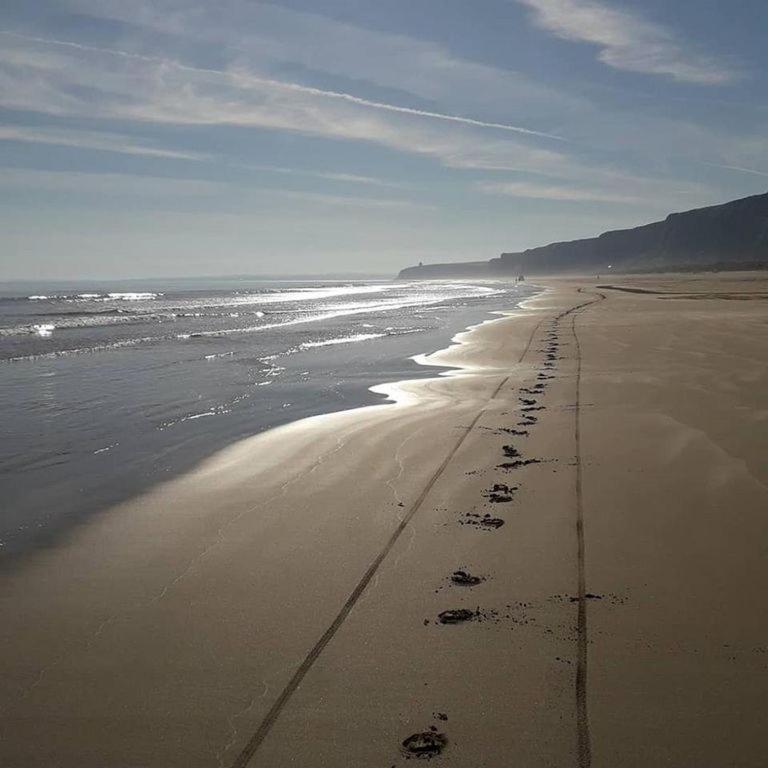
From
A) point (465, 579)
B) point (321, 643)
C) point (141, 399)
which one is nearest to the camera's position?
point (321, 643)

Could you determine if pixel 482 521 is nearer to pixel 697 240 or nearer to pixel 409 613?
pixel 409 613

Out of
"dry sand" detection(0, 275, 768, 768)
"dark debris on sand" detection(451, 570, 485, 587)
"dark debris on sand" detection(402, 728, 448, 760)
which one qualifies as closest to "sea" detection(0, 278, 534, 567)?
"dry sand" detection(0, 275, 768, 768)

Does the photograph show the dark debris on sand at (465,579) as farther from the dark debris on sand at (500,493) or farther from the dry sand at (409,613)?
the dark debris on sand at (500,493)

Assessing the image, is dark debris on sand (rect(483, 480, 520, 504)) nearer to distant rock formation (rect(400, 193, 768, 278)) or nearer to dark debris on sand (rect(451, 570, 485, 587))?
dark debris on sand (rect(451, 570, 485, 587))

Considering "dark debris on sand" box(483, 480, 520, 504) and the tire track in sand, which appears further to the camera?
"dark debris on sand" box(483, 480, 520, 504)

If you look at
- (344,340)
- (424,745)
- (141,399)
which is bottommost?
(424,745)

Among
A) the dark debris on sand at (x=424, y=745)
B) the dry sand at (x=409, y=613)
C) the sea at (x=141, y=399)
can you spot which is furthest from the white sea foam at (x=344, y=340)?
the dark debris on sand at (x=424, y=745)

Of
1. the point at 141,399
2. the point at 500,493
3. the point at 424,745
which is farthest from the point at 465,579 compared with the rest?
the point at 141,399

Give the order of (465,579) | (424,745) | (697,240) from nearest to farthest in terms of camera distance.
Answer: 1. (424,745)
2. (465,579)
3. (697,240)

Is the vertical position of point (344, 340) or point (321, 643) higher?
point (344, 340)

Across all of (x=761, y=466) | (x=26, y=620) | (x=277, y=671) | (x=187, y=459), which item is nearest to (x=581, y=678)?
(x=277, y=671)
